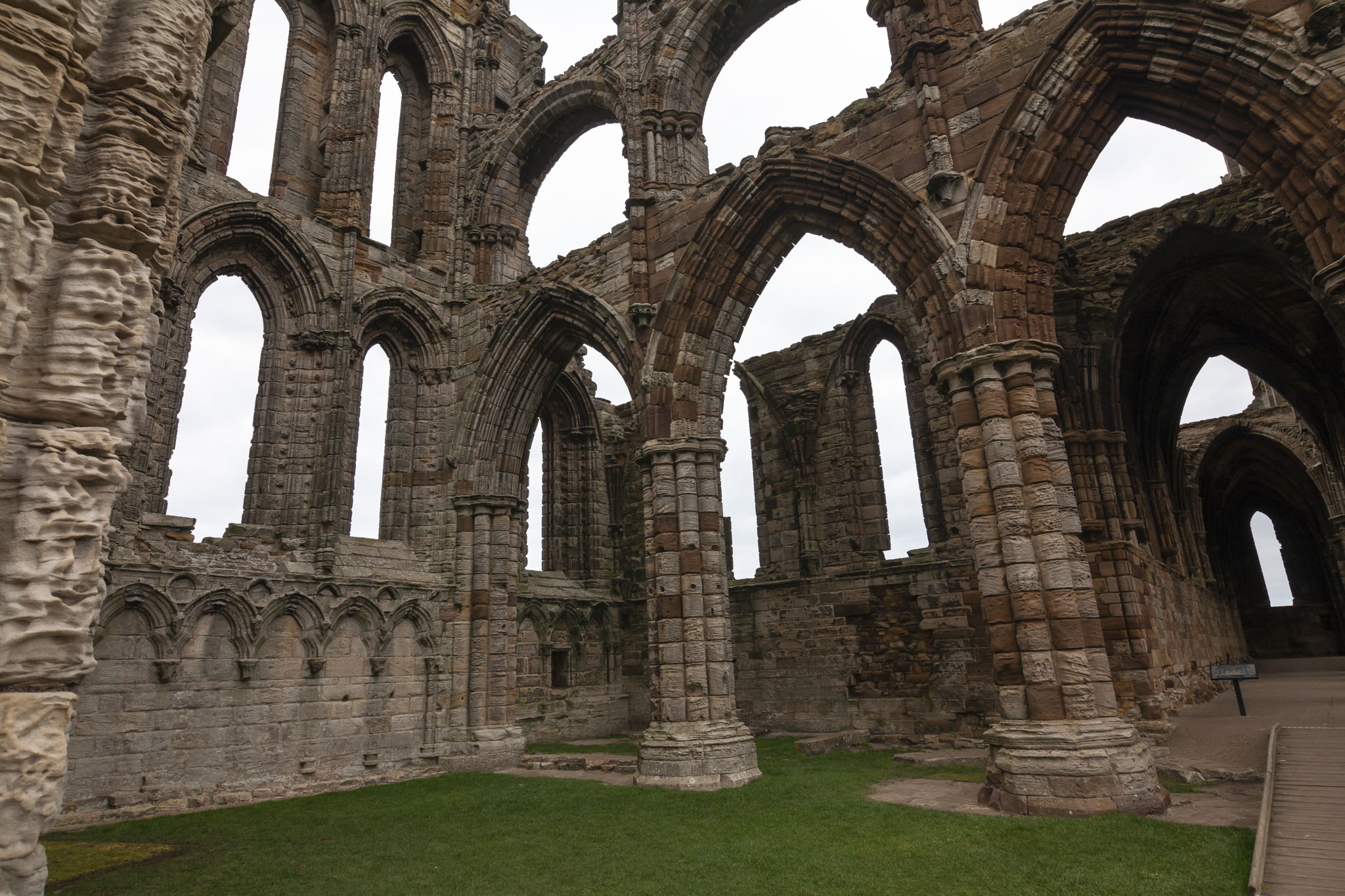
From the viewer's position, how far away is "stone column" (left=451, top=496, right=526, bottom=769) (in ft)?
34.8

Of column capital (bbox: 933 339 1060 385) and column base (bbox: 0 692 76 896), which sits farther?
column capital (bbox: 933 339 1060 385)

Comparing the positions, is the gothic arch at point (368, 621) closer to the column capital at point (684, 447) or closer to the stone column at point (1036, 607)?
the column capital at point (684, 447)

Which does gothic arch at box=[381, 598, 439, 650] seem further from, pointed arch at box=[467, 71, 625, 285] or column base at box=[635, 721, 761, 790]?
pointed arch at box=[467, 71, 625, 285]

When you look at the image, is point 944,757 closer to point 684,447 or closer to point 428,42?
point 684,447

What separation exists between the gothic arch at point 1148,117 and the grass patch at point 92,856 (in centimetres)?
820

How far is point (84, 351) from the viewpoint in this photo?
66.1 inches

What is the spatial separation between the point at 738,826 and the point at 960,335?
4.84 metres

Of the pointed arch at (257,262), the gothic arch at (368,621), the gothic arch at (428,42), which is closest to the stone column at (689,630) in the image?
the gothic arch at (368,621)

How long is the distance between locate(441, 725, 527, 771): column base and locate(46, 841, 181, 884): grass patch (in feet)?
14.4

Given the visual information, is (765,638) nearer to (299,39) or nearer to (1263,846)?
(1263,846)

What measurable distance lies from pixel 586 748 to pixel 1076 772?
7701 millimetres

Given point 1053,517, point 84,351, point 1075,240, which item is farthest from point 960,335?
point 84,351

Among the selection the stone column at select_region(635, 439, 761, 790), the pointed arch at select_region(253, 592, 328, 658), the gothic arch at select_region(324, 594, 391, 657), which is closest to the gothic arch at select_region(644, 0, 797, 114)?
the stone column at select_region(635, 439, 761, 790)

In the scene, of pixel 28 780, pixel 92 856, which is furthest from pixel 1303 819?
pixel 92 856
